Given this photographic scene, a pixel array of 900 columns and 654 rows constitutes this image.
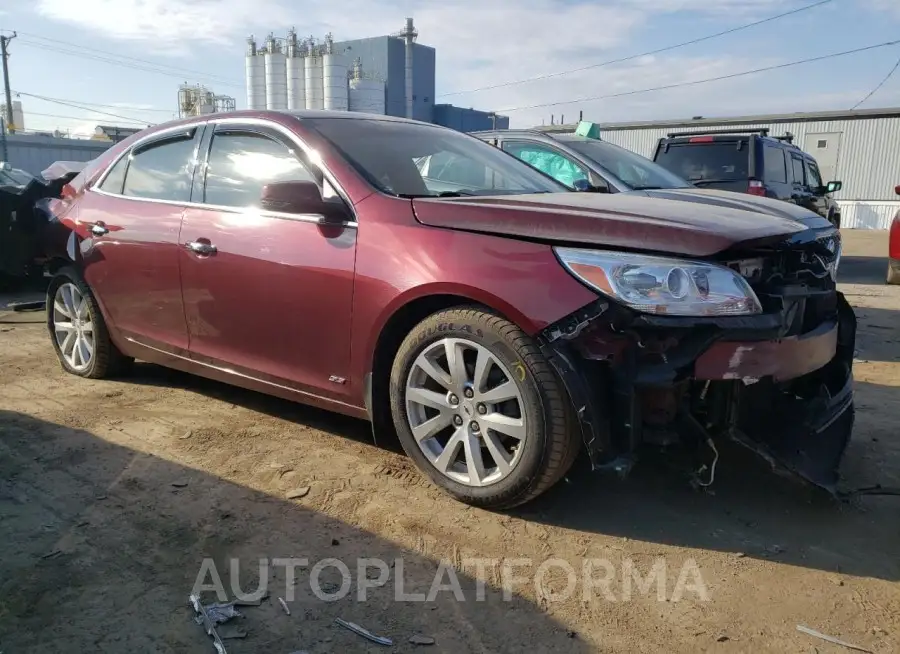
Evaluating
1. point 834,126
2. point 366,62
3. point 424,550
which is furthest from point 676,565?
point 366,62

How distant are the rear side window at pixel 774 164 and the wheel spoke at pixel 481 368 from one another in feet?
23.4

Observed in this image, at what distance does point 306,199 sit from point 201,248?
83 cm

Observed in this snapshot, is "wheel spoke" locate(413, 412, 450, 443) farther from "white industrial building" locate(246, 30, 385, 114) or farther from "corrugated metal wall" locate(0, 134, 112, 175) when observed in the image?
"corrugated metal wall" locate(0, 134, 112, 175)

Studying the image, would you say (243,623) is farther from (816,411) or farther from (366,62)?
(366,62)

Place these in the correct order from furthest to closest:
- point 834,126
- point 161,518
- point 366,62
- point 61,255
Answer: point 366,62 → point 834,126 → point 61,255 → point 161,518

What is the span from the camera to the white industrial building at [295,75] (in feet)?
106

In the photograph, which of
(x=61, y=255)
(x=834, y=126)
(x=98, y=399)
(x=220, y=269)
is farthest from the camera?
(x=834, y=126)

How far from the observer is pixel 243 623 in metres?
2.20

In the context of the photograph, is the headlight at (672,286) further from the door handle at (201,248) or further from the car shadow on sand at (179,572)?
the door handle at (201,248)

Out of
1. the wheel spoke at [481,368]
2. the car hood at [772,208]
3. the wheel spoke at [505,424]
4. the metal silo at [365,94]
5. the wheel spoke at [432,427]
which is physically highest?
the metal silo at [365,94]

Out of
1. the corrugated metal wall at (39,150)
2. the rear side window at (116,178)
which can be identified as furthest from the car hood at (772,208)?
the corrugated metal wall at (39,150)

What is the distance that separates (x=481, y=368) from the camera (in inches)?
109

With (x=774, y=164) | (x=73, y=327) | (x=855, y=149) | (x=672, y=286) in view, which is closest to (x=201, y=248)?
(x=73, y=327)

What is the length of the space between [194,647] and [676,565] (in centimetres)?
164
